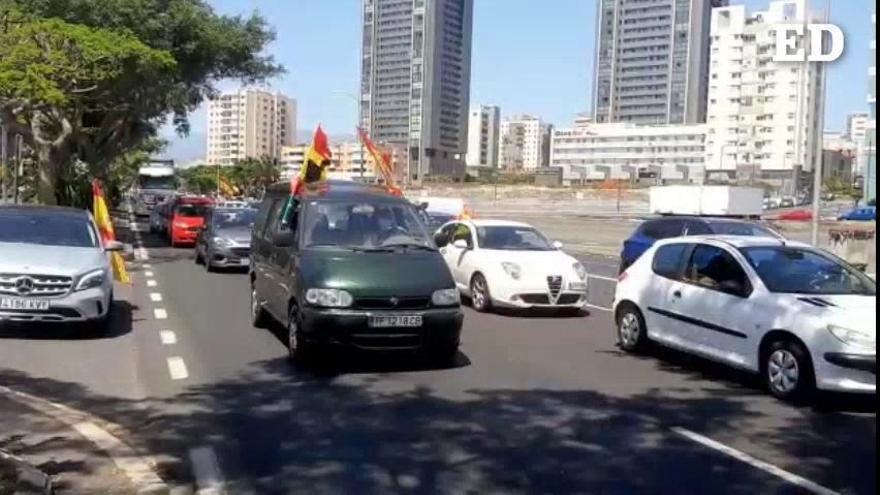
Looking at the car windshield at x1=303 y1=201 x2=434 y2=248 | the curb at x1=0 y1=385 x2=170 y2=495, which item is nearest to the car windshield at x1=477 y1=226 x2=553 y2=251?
the car windshield at x1=303 y1=201 x2=434 y2=248

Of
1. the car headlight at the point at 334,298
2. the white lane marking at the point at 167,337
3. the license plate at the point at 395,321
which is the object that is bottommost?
the white lane marking at the point at 167,337

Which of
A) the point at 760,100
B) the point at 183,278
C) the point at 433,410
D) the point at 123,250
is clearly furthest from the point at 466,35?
the point at 433,410

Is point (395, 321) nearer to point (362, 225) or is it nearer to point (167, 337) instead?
point (362, 225)

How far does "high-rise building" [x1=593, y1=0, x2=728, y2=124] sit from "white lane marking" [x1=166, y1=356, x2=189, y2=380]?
125863 millimetres

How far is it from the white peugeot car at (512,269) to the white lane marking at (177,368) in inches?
202

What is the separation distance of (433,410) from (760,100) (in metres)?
95.1

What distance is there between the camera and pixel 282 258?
36.1 feet

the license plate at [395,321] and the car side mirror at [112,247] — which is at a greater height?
the car side mirror at [112,247]

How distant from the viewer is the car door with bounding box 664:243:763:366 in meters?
9.28

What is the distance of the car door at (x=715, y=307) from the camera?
9281 millimetres

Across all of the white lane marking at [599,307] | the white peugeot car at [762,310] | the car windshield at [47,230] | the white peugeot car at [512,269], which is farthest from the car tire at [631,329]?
the car windshield at [47,230]

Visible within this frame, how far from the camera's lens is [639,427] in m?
7.62

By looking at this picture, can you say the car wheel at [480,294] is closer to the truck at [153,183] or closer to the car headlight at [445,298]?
the car headlight at [445,298]

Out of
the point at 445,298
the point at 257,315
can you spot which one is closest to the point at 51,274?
the point at 257,315
